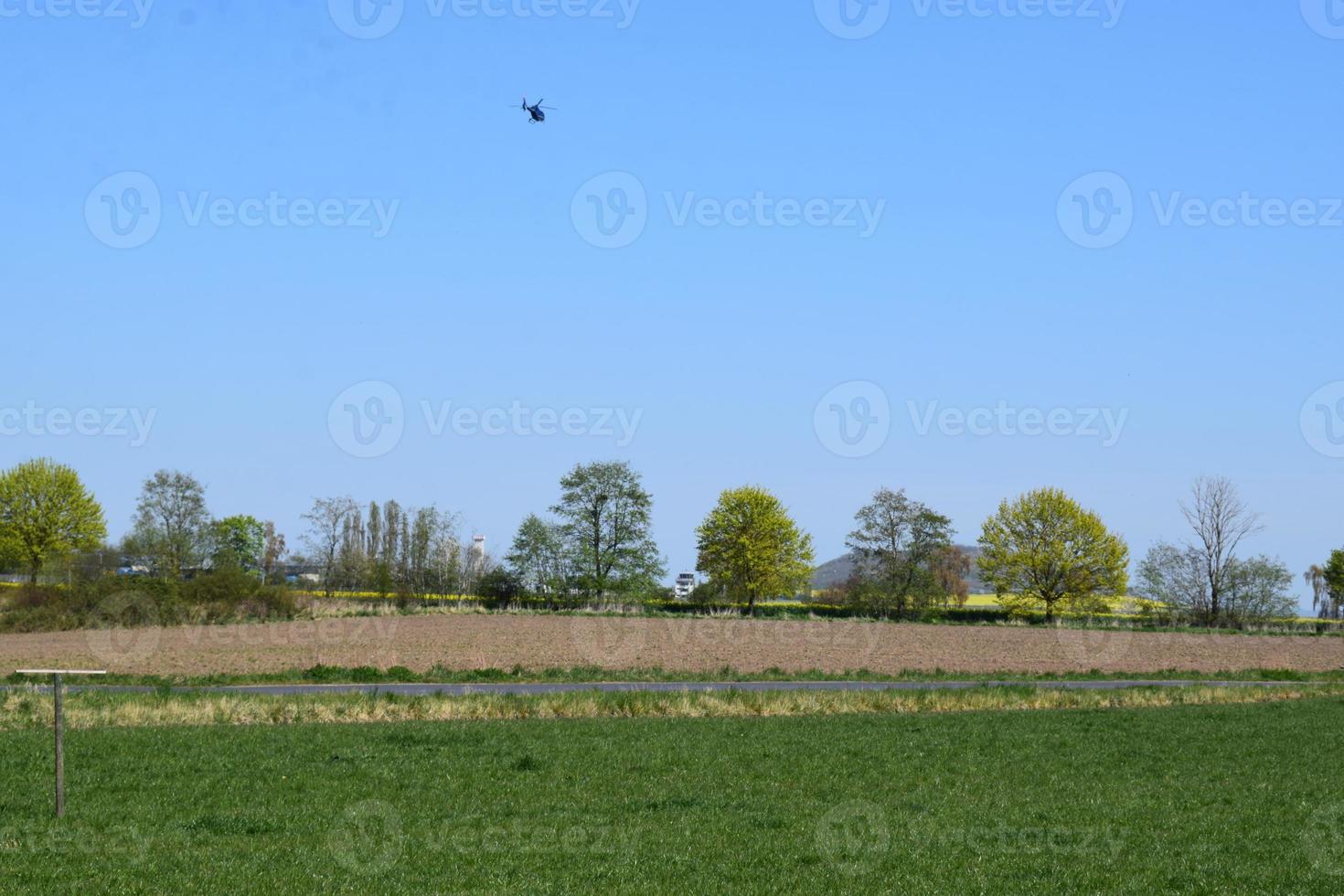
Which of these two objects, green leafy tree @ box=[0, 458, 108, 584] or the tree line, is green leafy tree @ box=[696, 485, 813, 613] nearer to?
the tree line

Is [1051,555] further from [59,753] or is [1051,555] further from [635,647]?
[59,753]

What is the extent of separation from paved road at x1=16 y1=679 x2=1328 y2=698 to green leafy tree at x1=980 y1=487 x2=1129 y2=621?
233 feet

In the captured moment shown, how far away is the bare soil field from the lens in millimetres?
54312

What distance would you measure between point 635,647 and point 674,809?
4555 centimetres

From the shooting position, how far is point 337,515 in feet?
411

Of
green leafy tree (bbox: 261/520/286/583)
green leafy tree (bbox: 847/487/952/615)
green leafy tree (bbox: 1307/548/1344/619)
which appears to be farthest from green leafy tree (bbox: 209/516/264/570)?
green leafy tree (bbox: 1307/548/1344/619)

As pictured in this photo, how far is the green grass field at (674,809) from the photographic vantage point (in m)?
14.1

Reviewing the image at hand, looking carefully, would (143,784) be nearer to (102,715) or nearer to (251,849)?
(251,849)

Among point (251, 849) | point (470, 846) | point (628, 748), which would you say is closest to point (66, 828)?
point (251, 849)

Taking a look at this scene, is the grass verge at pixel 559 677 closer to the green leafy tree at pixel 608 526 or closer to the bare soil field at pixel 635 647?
the bare soil field at pixel 635 647

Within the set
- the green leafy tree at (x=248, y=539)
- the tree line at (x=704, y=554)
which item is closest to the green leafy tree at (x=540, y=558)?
the tree line at (x=704, y=554)

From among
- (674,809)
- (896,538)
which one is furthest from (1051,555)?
(674,809)

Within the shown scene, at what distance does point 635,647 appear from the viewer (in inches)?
2547

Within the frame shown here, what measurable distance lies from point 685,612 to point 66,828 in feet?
297
